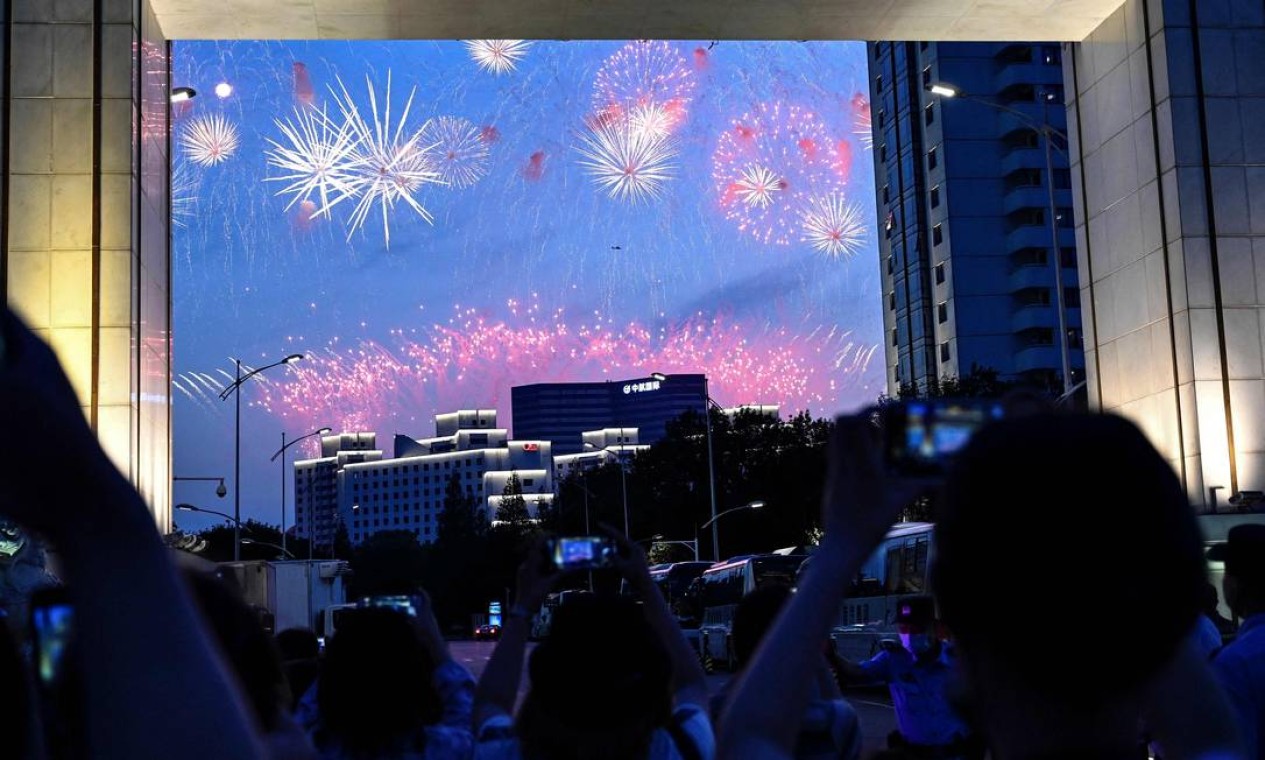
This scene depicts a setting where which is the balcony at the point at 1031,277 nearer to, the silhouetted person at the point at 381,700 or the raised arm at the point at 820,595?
the silhouetted person at the point at 381,700

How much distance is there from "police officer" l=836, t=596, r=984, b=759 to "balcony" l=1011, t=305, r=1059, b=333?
80432mm

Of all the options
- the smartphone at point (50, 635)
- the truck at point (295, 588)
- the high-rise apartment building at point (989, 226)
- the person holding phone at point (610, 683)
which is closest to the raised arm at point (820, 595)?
the smartphone at point (50, 635)

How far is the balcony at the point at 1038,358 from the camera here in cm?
8606

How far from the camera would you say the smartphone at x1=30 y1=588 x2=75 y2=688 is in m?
1.60

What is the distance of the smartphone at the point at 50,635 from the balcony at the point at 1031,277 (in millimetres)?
88002

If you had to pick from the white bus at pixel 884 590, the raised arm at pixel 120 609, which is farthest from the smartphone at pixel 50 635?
the white bus at pixel 884 590

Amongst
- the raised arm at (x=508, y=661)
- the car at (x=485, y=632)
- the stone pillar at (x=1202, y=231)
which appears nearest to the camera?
the raised arm at (x=508, y=661)

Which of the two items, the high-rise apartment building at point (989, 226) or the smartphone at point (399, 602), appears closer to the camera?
the smartphone at point (399, 602)

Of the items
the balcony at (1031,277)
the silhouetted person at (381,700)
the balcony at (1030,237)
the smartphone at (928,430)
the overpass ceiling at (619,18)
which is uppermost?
the balcony at (1030,237)

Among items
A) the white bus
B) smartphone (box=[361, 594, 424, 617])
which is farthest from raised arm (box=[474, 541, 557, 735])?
the white bus

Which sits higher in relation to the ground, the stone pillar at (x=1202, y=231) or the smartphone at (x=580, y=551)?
the stone pillar at (x=1202, y=231)

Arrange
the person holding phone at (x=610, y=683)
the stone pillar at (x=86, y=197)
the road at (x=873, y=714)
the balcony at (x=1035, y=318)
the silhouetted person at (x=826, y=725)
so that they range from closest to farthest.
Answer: the person holding phone at (x=610, y=683) → the silhouetted person at (x=826, y=725) → the road at (x=873, y=714) → the stone pillar at (x=86, y=197) → the balcony at (x=1035, y=318)

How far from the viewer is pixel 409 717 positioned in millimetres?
4082

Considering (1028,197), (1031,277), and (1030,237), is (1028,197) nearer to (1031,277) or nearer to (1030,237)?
→ (1030,237)
